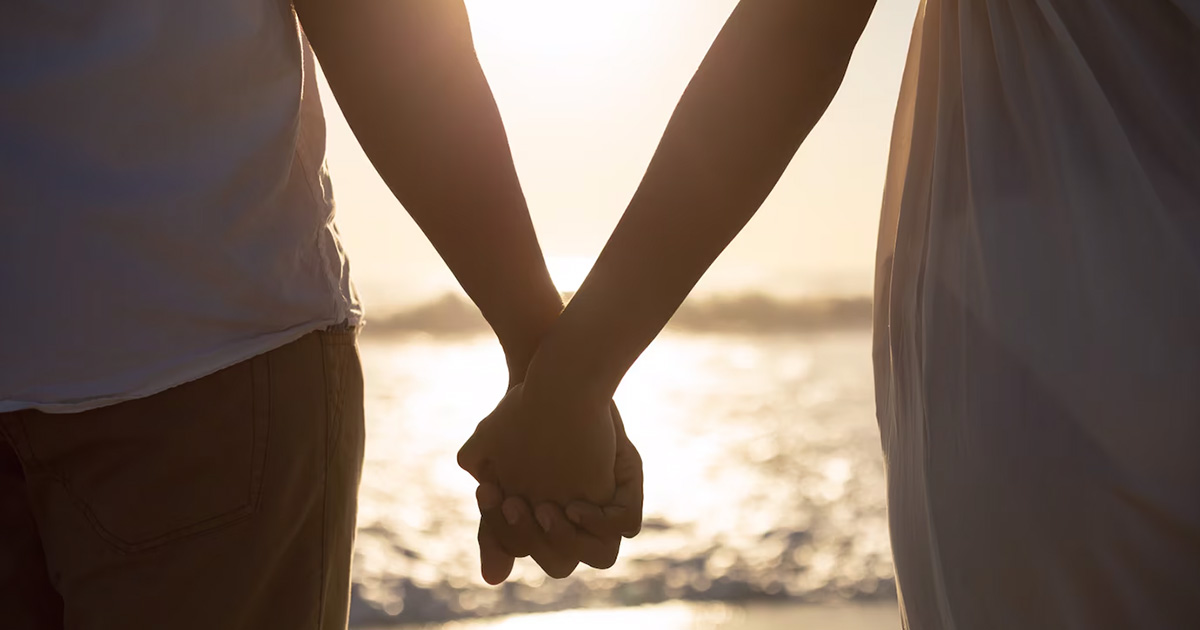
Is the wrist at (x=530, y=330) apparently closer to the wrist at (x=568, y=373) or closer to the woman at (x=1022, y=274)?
the wrist at (x=568, y=373)

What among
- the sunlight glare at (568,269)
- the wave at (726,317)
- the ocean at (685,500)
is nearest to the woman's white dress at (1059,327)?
the ocean at (685,500)

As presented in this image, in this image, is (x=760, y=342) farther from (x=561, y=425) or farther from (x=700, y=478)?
(x=561, y=425)

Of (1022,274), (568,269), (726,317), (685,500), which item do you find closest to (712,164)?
(1022,274)

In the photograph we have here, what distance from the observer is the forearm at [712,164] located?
1318mm

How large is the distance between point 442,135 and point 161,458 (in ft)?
1.83

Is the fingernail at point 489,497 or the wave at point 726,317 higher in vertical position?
the wave at point 726,317

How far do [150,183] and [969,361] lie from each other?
83cm

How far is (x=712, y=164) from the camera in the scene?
53.8 inches

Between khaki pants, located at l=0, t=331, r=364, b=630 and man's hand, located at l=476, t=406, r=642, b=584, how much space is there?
0.37m

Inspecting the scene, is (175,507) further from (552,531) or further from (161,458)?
(552,531)

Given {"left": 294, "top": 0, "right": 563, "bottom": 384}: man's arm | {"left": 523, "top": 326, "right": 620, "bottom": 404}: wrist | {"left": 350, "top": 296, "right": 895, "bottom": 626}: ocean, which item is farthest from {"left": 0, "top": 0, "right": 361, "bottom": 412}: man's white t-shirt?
{"left": 350, "top": 296, "right": 895, "bottom": 626}: ocean

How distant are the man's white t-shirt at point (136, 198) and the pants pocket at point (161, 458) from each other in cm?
4

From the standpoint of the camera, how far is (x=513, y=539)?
162 cm

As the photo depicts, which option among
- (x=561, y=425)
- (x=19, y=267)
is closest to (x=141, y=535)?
(x=19, y=267)
